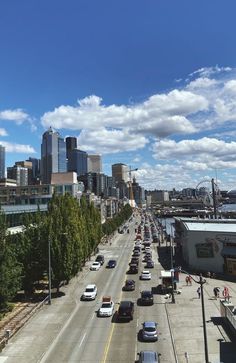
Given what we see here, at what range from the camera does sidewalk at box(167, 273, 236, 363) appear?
33344 millimetres

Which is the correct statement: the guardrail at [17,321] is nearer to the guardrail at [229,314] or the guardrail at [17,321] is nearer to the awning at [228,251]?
the guardrail at [229,314]

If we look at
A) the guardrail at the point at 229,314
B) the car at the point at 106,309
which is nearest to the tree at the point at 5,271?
the car at the point at 106,309

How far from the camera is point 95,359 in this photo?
3328 centimetres

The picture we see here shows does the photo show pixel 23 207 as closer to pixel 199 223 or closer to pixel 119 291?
pixel 119 291

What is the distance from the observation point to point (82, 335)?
39.4 m

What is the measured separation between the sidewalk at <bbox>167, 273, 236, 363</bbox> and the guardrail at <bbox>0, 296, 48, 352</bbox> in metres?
13.9

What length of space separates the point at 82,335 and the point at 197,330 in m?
10.2

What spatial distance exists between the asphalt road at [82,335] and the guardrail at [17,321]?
1.62 feet

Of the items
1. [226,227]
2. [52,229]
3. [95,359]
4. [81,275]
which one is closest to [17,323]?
[95,359]

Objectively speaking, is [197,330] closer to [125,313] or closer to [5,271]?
[125,313]

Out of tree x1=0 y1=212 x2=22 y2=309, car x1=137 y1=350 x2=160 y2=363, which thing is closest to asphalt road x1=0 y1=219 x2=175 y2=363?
car x1=137 y1=350 x2=160 y2=363

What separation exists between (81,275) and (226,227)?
2615 cm

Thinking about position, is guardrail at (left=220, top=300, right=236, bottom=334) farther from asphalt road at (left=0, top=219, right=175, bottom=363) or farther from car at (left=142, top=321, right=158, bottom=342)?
car at (left=142, top=321, right=158, bottom=342)

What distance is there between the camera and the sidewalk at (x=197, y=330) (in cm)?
3334
